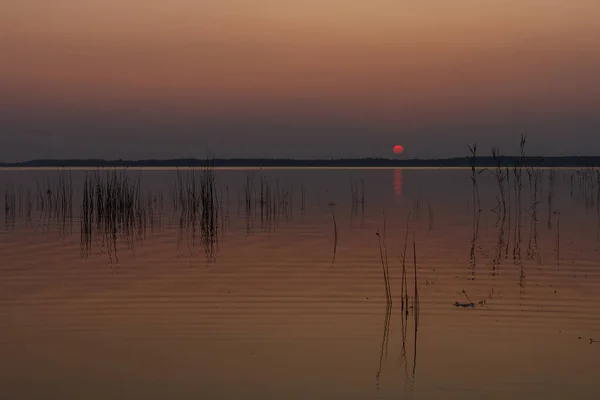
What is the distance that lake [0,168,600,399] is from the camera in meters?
6.18

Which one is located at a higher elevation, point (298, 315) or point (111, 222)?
point (111, 222)

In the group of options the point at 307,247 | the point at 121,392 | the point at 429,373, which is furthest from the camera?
the point at 307,247

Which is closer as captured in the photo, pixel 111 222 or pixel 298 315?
pixel 298 315

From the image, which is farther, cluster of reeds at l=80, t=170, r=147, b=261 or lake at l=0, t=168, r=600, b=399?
cluster of reeds at l=80, t=170, r=147, b=261

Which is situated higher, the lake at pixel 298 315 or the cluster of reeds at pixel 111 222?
the cluster of reeds at pixel 111 222

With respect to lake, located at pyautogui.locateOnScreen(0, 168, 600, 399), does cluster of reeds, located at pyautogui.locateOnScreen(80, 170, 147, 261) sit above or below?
above

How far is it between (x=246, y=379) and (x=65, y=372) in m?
1.33

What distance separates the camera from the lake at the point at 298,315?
6.18 meters

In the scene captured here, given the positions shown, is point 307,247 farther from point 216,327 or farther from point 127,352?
point 127,352

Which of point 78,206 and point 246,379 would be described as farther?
point 78,206

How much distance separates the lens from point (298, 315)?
27.7 ft

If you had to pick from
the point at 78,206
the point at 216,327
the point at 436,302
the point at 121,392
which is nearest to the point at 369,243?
the point at 436,302

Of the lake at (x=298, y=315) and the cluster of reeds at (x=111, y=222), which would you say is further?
the cluster of reeds at (x=111, y=222)

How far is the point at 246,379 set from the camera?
20.5 ft
